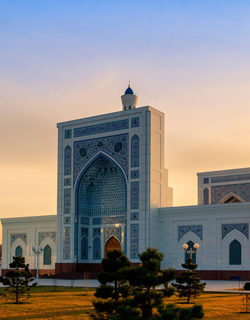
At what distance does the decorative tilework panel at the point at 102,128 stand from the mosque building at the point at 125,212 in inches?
2.2

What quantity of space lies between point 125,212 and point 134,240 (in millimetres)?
1850

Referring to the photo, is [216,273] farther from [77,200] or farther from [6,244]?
[6,244]

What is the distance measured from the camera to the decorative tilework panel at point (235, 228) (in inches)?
997

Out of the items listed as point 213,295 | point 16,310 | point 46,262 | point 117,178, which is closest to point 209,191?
point 117,178

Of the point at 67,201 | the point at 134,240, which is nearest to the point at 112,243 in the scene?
the point at 134,240

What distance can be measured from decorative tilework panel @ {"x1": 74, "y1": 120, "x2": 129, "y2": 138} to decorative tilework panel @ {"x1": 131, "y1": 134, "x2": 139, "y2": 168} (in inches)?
36.9

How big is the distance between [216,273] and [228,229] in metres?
→ 2.15

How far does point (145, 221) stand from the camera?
90.4ft

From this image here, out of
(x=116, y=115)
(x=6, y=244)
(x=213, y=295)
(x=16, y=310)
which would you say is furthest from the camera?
(x=6, y=244)

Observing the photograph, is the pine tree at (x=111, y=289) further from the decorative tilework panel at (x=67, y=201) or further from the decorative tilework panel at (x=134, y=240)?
the decorative tilework panel at (x=67, y=201)

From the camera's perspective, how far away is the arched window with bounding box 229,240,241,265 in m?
25.5

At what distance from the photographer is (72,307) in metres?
13.2

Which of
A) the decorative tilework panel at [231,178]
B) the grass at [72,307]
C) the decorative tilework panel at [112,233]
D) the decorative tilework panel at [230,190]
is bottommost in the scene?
the grass at [72,307]

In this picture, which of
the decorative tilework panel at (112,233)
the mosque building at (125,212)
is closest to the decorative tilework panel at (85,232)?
the mosque building at (125,212)
